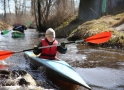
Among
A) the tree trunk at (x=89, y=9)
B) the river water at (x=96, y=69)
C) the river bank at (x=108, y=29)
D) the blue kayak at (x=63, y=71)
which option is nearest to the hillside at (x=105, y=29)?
the river bank at (x=108, y=29)

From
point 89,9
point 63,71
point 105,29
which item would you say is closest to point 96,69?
point 63,71

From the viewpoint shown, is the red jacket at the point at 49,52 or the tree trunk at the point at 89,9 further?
the tree trunk at the point at 89,9

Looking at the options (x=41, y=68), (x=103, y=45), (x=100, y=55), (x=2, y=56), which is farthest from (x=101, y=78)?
(x=103, y=45)

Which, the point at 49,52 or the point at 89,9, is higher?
the point at 49,52

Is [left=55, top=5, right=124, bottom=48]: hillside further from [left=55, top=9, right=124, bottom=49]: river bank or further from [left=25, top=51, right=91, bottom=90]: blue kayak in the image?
[left=25, top=51, right=91, bottom=90]: blue kayak

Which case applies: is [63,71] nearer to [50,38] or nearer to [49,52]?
[49,52]

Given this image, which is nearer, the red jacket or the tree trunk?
the red jacket

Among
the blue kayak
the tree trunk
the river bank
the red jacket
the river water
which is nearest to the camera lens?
the blue kayak

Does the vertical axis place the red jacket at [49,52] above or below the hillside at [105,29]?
above

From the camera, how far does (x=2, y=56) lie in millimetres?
6082

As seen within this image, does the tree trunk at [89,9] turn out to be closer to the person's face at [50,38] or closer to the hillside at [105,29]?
the hillside at [105,29]

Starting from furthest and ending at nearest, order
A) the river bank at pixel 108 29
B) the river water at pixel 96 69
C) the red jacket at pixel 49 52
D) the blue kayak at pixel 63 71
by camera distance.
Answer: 1. the river bank at pixel 108 29
2. the red jacket at pixel 49 52
3. the river water at pixel 96 69
4. the blue kayak at pixel 63 71

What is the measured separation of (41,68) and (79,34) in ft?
24.8

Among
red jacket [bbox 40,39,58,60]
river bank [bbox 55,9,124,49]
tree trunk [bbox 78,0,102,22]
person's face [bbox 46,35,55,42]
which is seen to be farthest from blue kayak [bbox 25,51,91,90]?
tree trunk [bbox 78,0,102,22]
